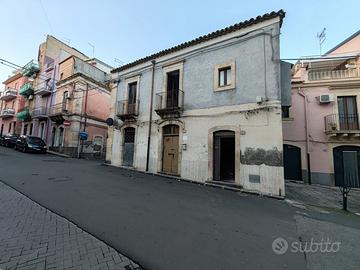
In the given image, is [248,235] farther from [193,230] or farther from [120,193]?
[120,193]

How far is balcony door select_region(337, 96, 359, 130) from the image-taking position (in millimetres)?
12188

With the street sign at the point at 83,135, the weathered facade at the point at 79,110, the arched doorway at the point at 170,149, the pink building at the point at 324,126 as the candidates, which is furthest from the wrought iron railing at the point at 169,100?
the weathered facade at the point at 79,110

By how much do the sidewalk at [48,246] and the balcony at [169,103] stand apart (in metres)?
7.56

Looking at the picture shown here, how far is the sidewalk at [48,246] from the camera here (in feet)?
8.58

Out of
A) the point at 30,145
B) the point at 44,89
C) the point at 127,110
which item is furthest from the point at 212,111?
the point at 44,89

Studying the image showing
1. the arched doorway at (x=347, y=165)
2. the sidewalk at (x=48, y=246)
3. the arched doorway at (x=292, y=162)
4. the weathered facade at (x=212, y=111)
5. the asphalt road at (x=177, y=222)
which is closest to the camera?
the sidewalk at (x=48, y=246)

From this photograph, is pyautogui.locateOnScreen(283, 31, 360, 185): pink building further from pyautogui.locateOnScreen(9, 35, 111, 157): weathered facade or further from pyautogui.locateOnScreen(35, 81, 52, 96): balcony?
pyautogui.locateOnScreen(35, 81, 52, 96): balcony

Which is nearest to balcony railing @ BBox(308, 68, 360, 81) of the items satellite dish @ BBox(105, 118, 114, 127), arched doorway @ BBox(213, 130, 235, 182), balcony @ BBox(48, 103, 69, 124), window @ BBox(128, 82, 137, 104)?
arched doorway @ BBox(213, 130, 235, 182)

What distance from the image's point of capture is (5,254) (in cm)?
273

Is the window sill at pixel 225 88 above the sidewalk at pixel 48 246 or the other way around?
above

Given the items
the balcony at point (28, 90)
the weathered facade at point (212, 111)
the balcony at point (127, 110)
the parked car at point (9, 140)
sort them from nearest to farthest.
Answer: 1. the weathered facade at point (212, 111)
2. the balcony at point (127, 110)
3. the parked car at point (9, 140)
4. the balcony at point (28, 90)

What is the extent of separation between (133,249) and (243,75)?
8.41m

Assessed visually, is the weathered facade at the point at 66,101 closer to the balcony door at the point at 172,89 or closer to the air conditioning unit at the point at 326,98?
the balcony door at the point at 172,89

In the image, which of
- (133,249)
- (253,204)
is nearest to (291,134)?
(253,204)
